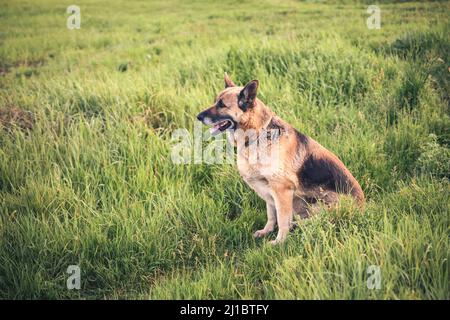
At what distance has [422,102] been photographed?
634 centimetres

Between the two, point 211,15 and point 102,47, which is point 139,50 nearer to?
point 102,47

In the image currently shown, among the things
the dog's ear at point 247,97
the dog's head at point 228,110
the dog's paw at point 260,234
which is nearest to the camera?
the dog's ear at point 247,97

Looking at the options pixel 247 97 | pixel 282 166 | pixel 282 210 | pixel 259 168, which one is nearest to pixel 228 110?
pixel 247 97

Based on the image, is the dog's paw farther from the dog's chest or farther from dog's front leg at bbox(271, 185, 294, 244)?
the dog's chest

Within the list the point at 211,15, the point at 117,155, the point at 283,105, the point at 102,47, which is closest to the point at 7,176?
the point at 117,155

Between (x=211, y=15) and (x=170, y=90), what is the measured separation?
24.6 feet

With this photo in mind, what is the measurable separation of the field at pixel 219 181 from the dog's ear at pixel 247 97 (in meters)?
1.09

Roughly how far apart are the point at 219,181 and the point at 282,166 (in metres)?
1.09

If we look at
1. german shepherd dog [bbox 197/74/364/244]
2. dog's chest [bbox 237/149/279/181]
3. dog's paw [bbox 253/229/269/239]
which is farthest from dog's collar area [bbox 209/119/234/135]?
dog's paw [bbox 253/229/269/239]

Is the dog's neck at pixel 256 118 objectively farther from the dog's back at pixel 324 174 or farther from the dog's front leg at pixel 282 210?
the dog's front leg at pixel 282 210

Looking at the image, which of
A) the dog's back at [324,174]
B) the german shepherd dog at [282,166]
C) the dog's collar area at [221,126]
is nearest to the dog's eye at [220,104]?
the german shepherd dog at [282,166]

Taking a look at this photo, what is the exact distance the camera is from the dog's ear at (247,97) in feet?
14.1

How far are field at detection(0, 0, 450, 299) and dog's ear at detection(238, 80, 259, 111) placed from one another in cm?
109

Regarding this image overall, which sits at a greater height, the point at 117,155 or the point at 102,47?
the point at 102,47
